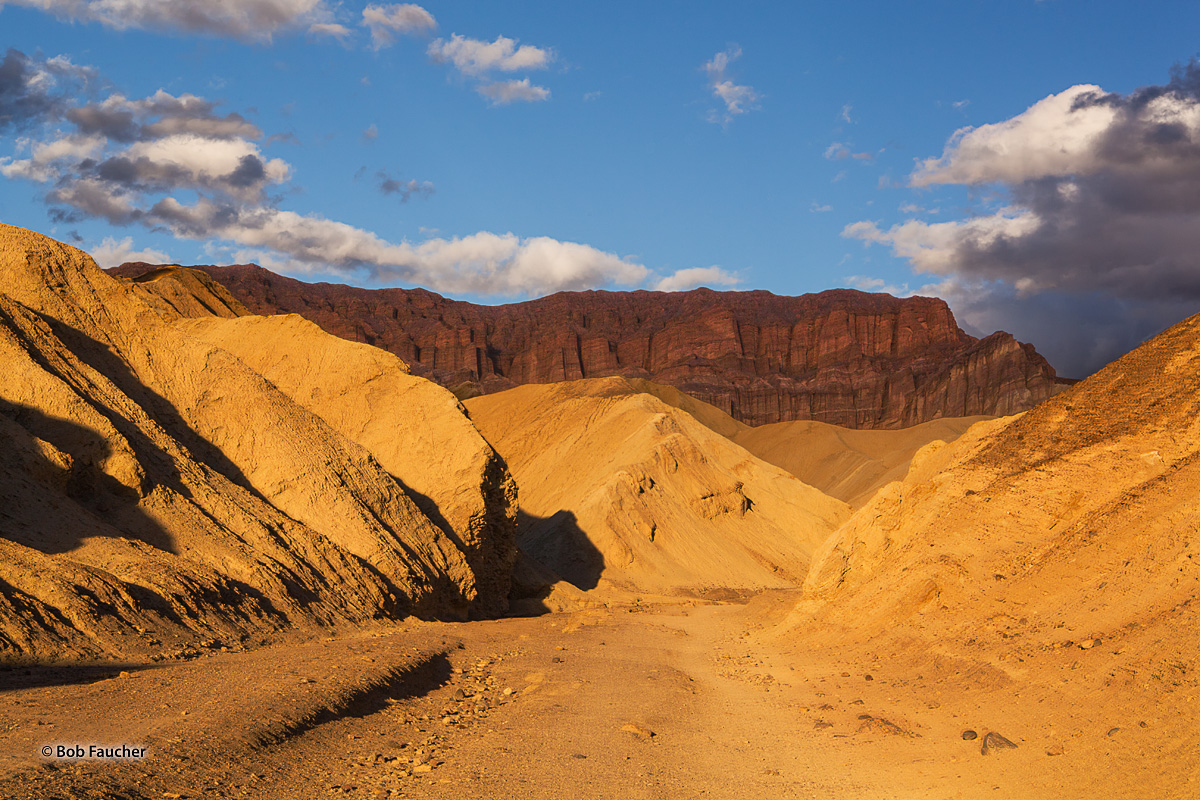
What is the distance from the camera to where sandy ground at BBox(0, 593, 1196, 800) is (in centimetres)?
639

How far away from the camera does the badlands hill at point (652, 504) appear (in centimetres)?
3347

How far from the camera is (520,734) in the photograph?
8969mm

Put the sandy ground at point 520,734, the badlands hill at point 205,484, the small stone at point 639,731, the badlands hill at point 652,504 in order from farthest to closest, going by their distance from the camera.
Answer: the badlands hill at point 652,504 < the badlands hill at point 205,484 < the small stone at point 639,731 < the sandy ground at point 520,734

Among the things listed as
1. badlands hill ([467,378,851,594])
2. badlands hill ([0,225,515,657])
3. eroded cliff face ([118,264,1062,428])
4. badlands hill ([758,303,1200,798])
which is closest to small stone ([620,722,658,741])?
badlands hill ([758,303,1200,798])

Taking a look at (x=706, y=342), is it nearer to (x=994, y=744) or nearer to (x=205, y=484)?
(x=205, y=484)

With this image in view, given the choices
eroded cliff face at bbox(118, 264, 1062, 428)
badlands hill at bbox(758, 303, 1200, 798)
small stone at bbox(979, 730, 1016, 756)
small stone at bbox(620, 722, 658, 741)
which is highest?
eroded cliff face at bbox(118, 264, 1062, 428)

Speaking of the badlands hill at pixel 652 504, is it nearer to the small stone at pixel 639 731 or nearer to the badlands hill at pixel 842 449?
the badlands hill at pixel 842 449

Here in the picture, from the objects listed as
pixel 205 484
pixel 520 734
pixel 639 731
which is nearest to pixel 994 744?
pixel 639 731

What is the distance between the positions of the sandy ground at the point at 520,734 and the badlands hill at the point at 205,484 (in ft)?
4.08

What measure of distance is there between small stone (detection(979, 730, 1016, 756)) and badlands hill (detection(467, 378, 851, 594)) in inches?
921

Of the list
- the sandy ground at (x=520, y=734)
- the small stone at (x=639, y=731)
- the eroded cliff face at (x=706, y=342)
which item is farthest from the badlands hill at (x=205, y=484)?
the eroded cliff face at (x=706, y=342)

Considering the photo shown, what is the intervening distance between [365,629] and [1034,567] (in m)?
11.0

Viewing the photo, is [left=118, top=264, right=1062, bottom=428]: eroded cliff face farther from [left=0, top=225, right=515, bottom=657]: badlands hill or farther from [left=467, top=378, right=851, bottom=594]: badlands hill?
[left=0, top=225, right=515, bottom=657]: badlands hill

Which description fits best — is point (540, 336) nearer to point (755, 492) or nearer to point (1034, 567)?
point (755, 492)
